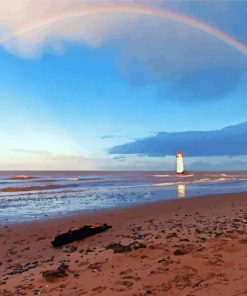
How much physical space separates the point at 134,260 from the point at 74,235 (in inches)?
122

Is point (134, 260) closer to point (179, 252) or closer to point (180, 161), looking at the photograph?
point (179, 252)

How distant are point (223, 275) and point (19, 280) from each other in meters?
4.10

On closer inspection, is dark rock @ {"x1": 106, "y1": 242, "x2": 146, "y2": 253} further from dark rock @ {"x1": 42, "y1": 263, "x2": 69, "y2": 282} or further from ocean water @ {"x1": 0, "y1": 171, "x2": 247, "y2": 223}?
ocean water @ {"x1": 0, "y1": 171, "x2": 247, "y2": 223}

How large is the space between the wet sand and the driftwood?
242 mm

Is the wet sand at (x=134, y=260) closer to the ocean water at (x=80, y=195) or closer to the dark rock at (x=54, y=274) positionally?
the dark rock at (x=54, y=274)

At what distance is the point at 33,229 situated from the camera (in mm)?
12734

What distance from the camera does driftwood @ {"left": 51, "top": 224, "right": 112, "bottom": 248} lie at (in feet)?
32.8

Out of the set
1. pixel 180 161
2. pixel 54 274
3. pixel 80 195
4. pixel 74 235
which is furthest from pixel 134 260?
pixel 180 161

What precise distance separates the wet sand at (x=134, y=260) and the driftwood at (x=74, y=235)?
0.79 feet

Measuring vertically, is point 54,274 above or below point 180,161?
below

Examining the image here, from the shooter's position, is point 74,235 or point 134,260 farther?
point 74,235

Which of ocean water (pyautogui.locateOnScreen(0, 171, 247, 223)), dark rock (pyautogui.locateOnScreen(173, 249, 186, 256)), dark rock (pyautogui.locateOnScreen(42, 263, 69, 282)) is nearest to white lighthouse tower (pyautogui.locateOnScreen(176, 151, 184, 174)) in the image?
ocean water (pyautogui.locateOnScreen(0, 171, 247, 223))

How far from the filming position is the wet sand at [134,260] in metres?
6.19

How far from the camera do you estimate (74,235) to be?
33.8 feet
